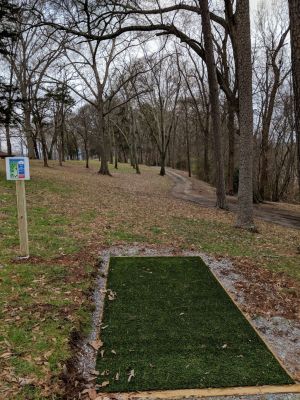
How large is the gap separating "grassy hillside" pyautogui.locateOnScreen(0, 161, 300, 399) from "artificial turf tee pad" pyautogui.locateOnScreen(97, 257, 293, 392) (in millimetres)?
492

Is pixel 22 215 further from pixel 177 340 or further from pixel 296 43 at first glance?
pixel 296 43

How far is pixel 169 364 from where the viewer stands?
3527mm

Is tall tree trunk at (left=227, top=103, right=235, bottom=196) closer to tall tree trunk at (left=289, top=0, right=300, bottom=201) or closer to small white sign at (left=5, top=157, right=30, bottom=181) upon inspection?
tall tree trunk at (left=289, top=0, right=300, bottom=201)

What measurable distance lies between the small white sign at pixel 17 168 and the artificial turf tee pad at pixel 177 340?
2.20 meters

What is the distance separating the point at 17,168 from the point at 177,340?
3.60m

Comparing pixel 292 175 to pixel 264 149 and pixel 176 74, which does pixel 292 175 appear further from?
pixel 176 74

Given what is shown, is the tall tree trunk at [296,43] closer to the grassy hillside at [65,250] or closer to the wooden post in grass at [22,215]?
the grassy hillside at [65,250]

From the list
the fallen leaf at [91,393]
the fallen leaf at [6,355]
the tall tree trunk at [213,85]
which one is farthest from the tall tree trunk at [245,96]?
the fallen leaf at [6,355]

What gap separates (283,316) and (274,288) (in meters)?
0.97

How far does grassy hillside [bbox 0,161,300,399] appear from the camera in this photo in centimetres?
346

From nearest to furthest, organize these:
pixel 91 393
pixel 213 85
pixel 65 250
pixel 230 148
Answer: pixel 91 393 → pixel 65 250 → pixel 213 85 → pixel 230 148


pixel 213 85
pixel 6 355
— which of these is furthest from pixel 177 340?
pixel 213 85

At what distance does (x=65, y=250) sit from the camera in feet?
21.9

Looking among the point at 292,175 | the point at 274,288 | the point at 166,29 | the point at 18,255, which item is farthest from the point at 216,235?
the point at 292,175
